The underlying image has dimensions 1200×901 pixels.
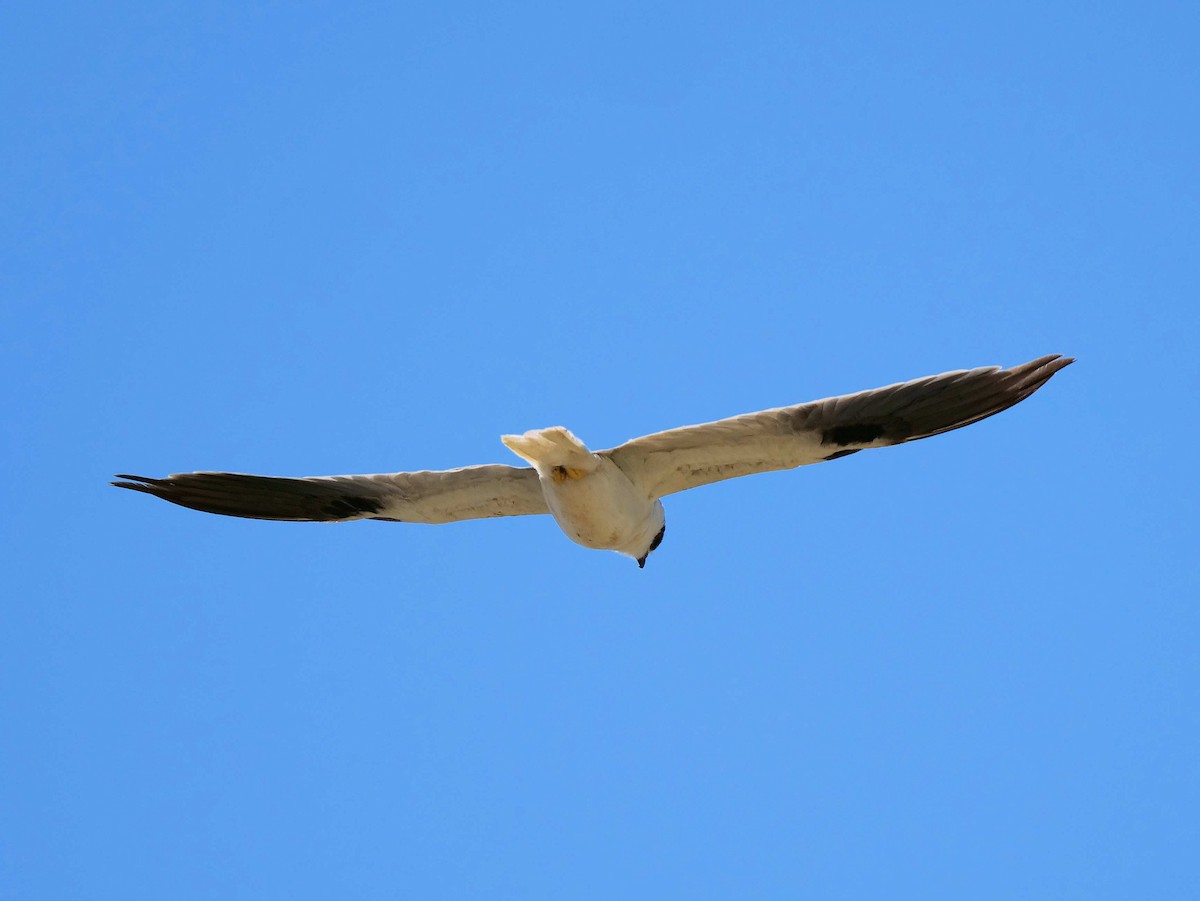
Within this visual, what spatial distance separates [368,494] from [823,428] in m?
3.39

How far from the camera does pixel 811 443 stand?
10.4 meters

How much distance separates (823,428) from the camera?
33.5 ft

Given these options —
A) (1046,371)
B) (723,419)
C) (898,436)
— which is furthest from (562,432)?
(1046,371)

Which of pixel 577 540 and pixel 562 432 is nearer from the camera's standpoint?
pixel 562 432

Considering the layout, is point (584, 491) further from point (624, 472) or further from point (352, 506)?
point (352, 506)

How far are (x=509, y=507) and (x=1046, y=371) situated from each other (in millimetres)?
3958

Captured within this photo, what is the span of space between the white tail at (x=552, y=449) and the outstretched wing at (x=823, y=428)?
33cm

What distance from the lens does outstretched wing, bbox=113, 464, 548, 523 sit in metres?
11.3

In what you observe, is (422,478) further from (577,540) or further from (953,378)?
(953,378)

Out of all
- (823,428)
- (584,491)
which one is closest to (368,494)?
(584,491)

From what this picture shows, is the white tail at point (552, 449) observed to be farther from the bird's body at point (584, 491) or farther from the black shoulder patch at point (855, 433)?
the black shoulder patch at point (855, 433)

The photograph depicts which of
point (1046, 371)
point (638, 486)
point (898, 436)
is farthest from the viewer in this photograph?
point (638, 486)

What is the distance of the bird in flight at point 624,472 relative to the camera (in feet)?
32.3

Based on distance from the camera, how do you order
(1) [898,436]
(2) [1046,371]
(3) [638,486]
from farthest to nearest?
(3) [638,486] < (1) [898,436] < (2) [1046,371]
